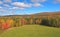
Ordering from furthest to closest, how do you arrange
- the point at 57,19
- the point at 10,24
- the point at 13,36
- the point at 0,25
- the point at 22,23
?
the point at 22,23, the point at 57,19, the point at 10,24, the point at 0,25, the point at 13,36

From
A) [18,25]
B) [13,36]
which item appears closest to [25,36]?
[13,36]

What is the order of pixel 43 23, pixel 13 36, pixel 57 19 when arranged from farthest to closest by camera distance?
pixel 43 23 < pixel 57 19 < pixel 13 36

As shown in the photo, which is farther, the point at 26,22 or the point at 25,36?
the point at 26,22

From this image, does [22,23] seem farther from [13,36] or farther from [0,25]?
[13,36]

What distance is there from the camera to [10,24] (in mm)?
15062

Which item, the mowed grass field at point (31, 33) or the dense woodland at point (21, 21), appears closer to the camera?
the mowed grass field at point (31, 33)

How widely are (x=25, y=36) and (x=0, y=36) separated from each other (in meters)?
1.86

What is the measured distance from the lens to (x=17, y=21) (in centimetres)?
1656

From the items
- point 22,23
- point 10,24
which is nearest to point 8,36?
point 10,24

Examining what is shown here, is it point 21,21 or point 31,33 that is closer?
point 31,33

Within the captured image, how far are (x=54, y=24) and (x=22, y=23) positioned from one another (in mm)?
3856

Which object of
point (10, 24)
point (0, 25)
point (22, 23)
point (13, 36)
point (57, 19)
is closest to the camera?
point (13, 36)

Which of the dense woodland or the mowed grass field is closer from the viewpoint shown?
the mowed grass field

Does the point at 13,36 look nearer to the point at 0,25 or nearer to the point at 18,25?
the point at 0,25
